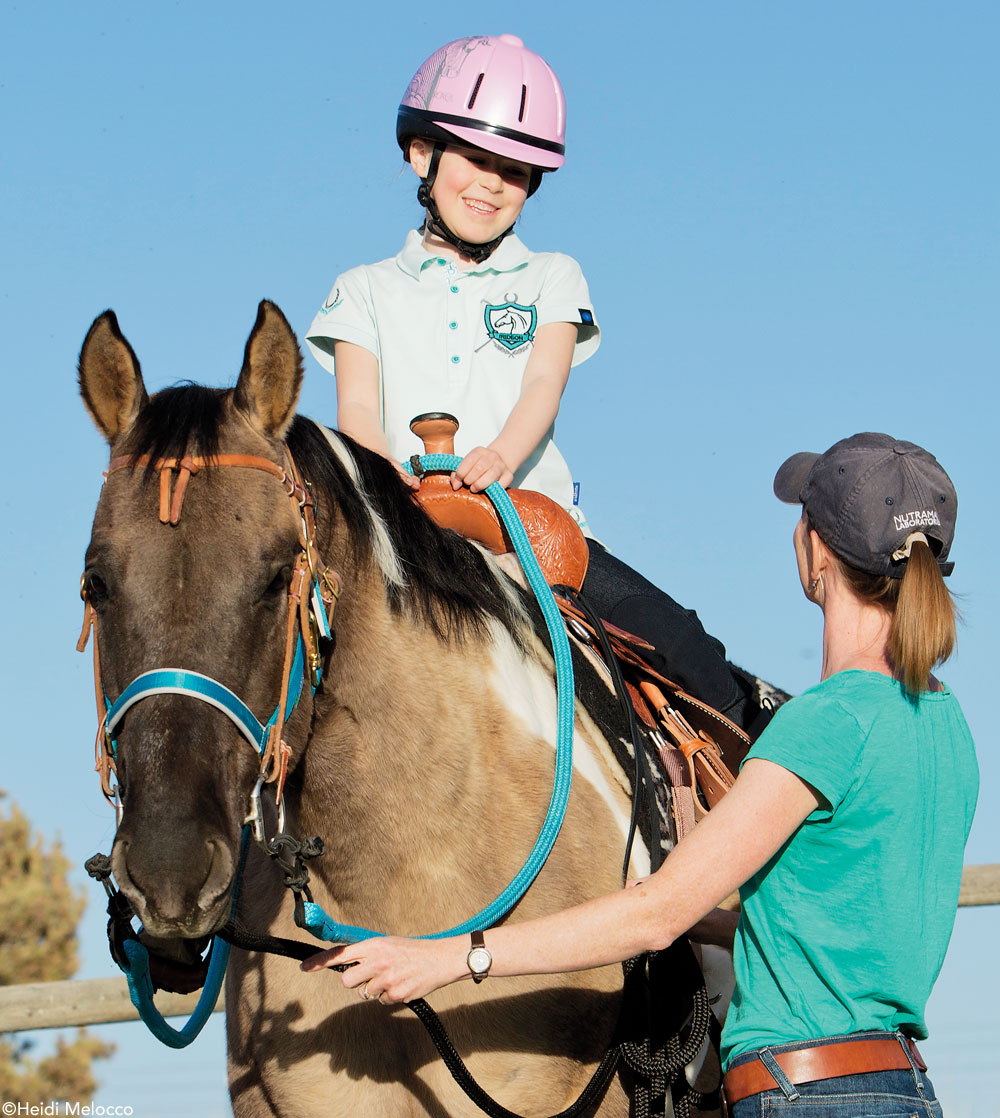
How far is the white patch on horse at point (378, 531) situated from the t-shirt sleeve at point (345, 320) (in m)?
1.24

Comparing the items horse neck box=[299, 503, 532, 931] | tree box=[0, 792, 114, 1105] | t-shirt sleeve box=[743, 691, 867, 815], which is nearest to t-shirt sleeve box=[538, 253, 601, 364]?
horse neck box=[299, 503, 532, 931]

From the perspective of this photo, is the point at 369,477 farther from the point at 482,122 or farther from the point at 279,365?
the point at 482,122

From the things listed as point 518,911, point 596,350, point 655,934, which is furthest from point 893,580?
point 596,350

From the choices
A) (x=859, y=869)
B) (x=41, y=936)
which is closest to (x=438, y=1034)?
(x=859, y=869)

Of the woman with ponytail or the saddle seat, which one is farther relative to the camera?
the saddle seat

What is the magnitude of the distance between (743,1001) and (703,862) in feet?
1.03

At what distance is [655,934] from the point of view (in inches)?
85.2

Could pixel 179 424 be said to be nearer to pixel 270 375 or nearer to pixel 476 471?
pixel 270 375

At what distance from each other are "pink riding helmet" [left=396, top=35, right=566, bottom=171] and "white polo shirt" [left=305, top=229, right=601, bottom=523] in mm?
372

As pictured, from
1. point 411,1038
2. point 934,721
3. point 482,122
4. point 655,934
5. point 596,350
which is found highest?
point 482,122

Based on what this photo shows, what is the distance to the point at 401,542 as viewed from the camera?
2.93 metres

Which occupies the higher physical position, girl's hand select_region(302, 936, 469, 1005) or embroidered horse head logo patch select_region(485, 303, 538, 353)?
embroidered horse head logo patch select_region(485, 303, 538, 353)

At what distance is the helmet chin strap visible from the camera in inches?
164

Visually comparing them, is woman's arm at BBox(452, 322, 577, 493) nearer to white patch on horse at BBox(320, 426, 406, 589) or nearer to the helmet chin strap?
the helmet chin strap
